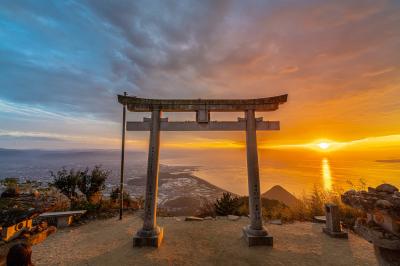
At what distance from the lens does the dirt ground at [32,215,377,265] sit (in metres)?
4.69

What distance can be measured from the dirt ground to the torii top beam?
4.27 m

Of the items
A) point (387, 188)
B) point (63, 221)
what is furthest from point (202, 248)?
point (63, 221)

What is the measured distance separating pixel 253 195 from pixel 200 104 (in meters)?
3.46

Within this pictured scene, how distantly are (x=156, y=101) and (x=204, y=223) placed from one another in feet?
17.1

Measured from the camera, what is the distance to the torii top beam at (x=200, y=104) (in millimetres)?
6249

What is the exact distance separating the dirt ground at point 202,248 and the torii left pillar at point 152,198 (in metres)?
0.26

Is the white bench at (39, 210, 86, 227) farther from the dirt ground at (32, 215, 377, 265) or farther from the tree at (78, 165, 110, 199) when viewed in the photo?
the tree at (78, 165, 110, 199)

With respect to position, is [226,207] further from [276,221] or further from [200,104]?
[200,104]

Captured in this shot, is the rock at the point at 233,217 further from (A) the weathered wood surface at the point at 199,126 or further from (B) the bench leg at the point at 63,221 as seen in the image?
(B) the bench leg at the point at 63,221

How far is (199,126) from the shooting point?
6.35m

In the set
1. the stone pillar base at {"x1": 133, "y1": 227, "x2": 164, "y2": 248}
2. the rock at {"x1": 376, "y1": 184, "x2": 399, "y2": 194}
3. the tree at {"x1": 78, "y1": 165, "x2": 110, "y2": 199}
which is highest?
the rock at {"x1": 376, "y1": 184, "x2": 399, "y2": 194}

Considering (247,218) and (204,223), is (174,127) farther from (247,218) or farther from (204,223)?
(247,218)

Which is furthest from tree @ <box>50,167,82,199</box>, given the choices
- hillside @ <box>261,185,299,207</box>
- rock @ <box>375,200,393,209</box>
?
hillside @ <box>261,185,299,207</box>

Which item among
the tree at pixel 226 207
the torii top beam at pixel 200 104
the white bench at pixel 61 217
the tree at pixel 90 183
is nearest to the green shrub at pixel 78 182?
the tree at pixel 90 183
